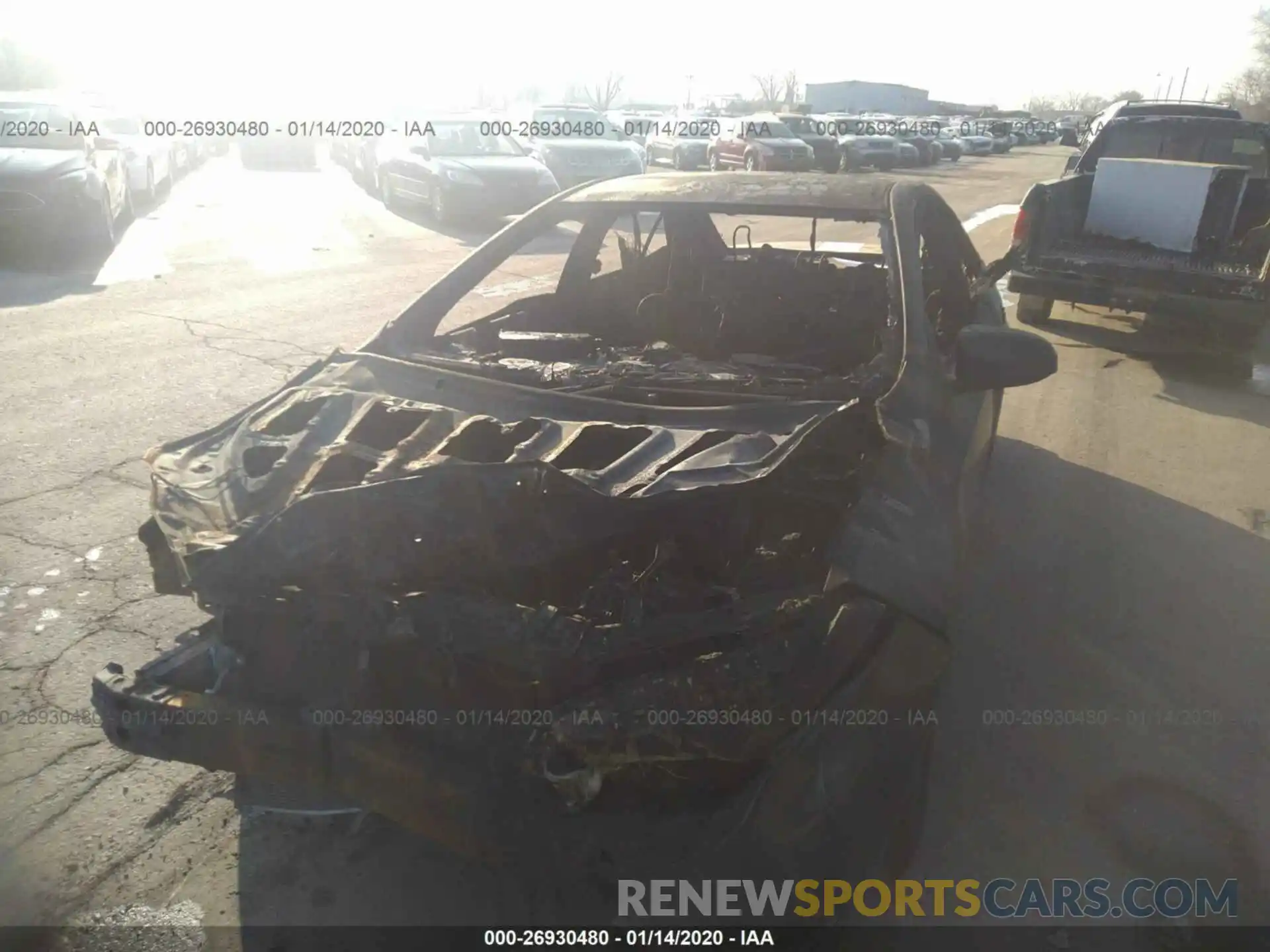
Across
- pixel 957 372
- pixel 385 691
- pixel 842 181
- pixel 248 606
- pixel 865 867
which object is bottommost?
pixel 865 867

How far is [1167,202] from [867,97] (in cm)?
7473

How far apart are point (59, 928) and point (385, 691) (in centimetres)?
109

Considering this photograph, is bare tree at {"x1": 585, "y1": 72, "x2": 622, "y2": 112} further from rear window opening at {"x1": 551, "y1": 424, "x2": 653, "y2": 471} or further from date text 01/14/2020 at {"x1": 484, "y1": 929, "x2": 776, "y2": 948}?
date text 01/14/2020 at {"x1": 484, "y1": 929, "x2": 776, "y2": 948}

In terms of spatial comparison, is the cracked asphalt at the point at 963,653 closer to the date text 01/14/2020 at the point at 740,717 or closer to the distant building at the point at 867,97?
the date text 01/14/2020 at the point at 740,717

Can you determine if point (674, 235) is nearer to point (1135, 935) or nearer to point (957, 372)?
point (957, 372)

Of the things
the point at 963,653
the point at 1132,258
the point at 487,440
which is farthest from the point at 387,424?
the point at 1132,258

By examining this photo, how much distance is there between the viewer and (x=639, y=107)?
33375mm

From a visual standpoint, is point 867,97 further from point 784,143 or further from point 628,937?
point 628,937

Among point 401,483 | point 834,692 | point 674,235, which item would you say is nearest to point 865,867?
point 834,692

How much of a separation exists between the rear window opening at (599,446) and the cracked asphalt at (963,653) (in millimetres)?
1068

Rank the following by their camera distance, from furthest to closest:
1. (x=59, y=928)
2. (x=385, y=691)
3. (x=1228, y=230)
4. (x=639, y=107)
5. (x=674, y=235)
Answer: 1. (x=639, y=107)
2. (x=1228, y=230)
3. (x=674, y=235)
4. (x=59, y=928)
5. (x=385, y=691)

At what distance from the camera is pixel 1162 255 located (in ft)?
27.6

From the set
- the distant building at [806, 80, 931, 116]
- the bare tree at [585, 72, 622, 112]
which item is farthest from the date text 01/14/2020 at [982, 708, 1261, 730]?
the distant building at [806, 80, 931, 116]

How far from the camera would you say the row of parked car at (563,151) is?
42.7ft
